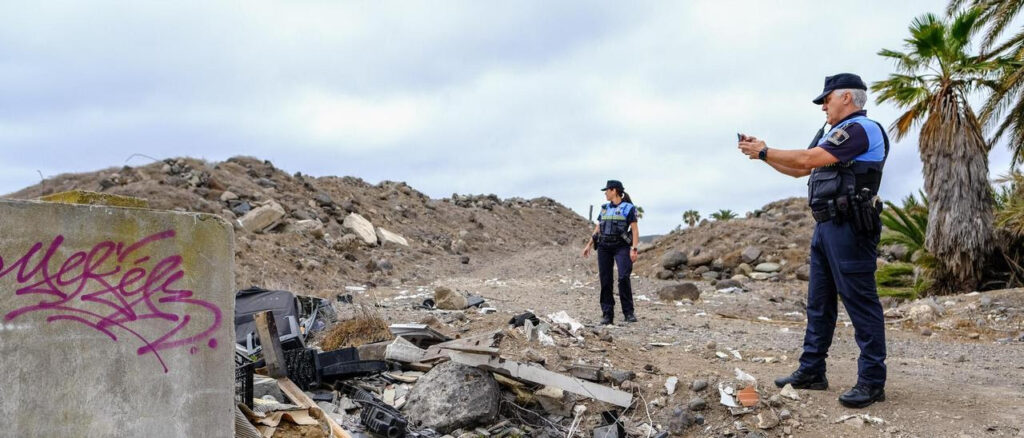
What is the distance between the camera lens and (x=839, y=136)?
13.7 ft

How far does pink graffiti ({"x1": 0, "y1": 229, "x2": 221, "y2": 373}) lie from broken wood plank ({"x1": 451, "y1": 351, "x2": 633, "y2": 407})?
212 centimetres

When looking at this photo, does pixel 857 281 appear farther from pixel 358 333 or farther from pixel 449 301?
pixel 449 301

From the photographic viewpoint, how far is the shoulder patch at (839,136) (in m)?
4.16

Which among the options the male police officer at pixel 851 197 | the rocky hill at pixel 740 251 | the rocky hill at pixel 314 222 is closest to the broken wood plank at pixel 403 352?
the male police officer at pixel 851 197

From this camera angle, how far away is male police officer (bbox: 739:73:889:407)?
4180mm

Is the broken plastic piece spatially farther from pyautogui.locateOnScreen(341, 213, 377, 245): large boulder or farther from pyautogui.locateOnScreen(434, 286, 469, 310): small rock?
pyautogui.locateOnScreen(341, 213, 377, 245): large boulder

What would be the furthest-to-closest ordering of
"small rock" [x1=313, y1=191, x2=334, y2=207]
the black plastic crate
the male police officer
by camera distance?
"small rock" [x1=313, y1=191, x2=334, y2=207]
the male police officer
the black plastic crate

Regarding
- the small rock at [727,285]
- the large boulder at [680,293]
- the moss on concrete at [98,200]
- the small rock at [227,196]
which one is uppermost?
the small rock at [227,196]

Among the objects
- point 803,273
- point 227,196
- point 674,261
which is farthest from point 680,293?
point 227,196

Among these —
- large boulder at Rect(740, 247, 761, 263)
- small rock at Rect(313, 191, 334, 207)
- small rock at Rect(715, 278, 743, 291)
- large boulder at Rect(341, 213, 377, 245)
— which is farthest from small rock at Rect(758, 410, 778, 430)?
small rock at Rect(313, 191, 334, 207)

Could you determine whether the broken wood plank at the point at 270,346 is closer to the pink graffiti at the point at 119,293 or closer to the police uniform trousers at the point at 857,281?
the pink graffiti at the point at 119,293

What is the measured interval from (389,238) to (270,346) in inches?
719

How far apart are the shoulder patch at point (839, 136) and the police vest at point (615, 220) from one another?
14.0 feet

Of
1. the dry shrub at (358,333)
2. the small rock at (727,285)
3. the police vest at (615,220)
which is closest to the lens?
the dry shrub at (358,333)
